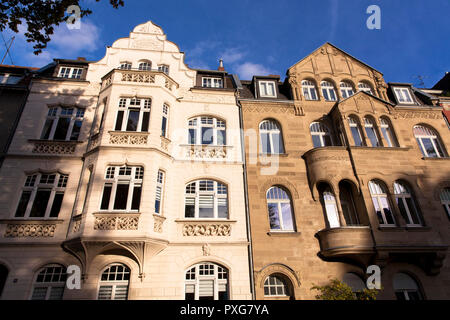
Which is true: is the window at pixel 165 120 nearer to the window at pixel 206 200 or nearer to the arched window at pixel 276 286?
the window at pixel 206 200

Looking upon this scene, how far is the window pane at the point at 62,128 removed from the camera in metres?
13.7

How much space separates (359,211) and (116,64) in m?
15.8

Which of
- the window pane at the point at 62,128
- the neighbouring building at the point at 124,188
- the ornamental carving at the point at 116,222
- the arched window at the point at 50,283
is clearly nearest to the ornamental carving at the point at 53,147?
the neighbouring building at the point at 124,188

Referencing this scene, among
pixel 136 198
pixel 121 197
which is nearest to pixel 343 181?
pixel 136 198

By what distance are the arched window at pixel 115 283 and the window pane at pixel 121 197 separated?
235 cm

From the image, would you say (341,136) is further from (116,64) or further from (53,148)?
(53,148)

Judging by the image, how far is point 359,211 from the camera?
13.0m

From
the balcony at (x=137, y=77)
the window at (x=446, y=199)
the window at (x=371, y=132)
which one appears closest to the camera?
the window at (x=446, y=199)

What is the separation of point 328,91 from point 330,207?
7824 millimetres

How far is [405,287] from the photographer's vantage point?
11.9 meters

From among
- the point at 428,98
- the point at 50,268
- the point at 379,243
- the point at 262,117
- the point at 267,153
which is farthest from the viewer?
the point at 428,98

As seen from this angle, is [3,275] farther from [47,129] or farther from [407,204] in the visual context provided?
[407,204]

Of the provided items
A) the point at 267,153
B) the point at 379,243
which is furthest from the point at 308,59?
the point at 379,243
